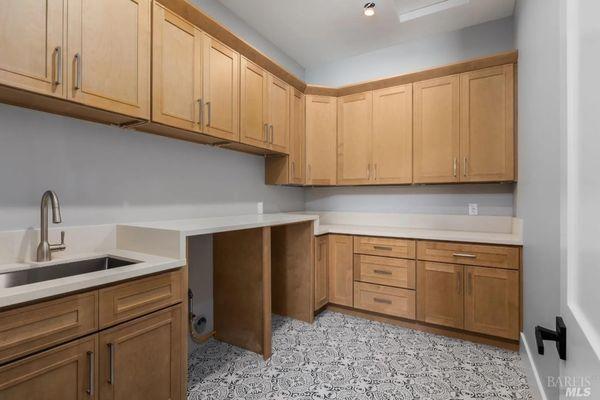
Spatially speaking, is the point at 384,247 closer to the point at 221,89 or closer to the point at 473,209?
the point at 473,209

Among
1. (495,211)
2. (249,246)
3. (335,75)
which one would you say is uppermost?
(335,75)

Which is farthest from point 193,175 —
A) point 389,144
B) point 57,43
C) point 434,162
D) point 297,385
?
point 434,162

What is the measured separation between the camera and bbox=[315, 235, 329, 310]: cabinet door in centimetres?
291

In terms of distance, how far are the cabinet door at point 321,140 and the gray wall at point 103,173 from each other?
2.98ft

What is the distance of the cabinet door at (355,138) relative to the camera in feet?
10.5

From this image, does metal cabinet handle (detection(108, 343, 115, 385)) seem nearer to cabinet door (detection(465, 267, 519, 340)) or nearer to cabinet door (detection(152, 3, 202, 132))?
cabinet door (detection(152, 3, 202, 132))

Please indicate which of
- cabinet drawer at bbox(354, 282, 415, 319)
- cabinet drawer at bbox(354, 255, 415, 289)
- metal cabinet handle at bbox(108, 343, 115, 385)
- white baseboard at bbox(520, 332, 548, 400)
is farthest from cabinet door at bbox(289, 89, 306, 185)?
white baseboard at bbox(520, 332, 548, 400)

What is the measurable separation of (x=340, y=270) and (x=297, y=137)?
4.81 feet

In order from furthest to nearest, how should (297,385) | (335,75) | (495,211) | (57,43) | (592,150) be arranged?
(335,75)
(495,211)
(297,385)
(57,43)
(592,150)

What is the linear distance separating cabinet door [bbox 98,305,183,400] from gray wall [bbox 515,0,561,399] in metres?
1.84

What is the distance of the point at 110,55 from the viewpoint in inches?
59.5

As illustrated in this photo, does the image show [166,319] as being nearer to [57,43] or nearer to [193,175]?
[193,175]

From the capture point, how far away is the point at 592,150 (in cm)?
53

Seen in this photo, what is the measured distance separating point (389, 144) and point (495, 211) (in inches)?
47.4
